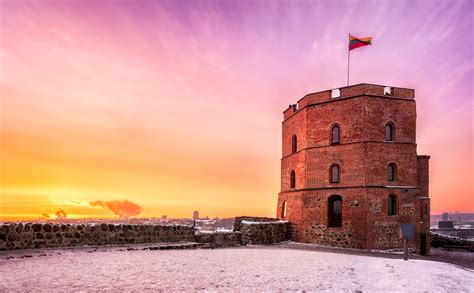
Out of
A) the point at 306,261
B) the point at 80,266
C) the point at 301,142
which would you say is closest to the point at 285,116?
the point at 301,142

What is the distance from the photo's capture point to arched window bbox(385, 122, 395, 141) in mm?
23031

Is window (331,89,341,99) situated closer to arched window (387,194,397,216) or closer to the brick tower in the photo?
the brick tower

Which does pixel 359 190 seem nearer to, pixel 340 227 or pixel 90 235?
pixel 340 227

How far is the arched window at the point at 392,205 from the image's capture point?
22656mm

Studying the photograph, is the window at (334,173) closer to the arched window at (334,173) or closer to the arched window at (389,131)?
the arched window at (334,173)

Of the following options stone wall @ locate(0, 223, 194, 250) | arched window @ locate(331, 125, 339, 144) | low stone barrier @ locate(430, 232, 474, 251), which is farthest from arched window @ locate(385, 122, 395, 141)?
low stone barrier @ locate(430, 232, 474, 251)

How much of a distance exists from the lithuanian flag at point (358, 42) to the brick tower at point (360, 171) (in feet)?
11.2

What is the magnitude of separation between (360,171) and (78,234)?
16.7 meters

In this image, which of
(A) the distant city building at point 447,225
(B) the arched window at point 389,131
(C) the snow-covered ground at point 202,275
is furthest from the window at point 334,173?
(A) the distant city building at point 447,225

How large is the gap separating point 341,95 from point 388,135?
406 cm

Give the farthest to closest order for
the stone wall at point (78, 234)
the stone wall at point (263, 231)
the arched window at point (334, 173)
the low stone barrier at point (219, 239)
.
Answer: the arched window at point (334, 173) < the stone wall at point (263, 231) < the low stone barrier at point (219, 239) < the stone wall at point (78, 234)

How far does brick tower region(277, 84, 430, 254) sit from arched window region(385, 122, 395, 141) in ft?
0.20

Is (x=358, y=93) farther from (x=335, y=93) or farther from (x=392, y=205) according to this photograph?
(x=392, y=205)

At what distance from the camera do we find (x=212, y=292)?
6.71 m
